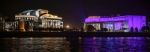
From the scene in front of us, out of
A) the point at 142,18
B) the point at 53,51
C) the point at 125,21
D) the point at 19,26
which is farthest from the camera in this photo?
the point at 125,21

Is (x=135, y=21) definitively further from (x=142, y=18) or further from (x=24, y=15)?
(x=24, y=15)

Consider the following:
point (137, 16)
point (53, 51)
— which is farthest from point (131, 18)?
point (53, 51)

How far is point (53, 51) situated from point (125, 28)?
496 ft

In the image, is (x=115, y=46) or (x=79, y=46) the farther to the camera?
(x=79, y=46)

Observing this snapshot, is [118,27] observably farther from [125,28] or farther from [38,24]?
[38,24]

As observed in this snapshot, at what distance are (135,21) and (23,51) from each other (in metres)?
146

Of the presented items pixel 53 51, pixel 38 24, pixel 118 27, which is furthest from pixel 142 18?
pixel 53 51

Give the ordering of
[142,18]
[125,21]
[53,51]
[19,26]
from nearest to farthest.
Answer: [53,51] < [19,26] < [142,18] < [125,21]

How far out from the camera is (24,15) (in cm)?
19850

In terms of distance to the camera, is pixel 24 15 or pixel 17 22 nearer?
pixel 17 22

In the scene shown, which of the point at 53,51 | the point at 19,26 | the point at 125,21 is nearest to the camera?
the point at 53,51

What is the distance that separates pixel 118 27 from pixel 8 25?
4976cm

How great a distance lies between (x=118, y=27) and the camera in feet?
651

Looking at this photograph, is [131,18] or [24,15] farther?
[24,15]
